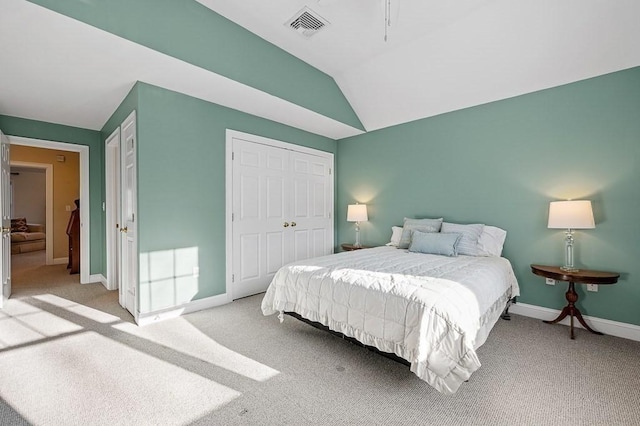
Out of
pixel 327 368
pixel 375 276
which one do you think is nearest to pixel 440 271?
pixel 375 276

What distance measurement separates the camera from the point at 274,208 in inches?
165

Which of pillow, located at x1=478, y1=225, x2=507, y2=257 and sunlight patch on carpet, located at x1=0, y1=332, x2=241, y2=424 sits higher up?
pillow, located at x1=478, y1=225, x2=507, y2=257

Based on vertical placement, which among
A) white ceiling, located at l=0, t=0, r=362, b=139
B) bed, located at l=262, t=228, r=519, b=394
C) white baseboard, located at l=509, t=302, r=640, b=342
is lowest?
white baseboard, located at l=509, t=302, r=640, b=342

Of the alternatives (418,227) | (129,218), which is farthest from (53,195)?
(418,227)

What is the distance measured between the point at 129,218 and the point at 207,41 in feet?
6.93

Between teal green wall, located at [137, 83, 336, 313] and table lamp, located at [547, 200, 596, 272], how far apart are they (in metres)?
3.56

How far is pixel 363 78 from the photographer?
3.83m

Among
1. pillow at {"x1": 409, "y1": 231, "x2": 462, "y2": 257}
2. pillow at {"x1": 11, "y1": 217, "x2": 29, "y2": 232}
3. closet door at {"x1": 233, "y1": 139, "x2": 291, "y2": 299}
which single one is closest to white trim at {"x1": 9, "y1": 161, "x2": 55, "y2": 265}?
pillow at {"x1": 11, "y1": 217, "x2": 29, "y2": 232}

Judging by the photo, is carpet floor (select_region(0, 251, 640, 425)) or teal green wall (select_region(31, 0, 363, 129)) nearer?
carpet floor (select_region(0, 251, 640, 425))

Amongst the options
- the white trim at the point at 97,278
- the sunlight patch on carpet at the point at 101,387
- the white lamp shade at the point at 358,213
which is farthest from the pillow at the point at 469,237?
the white trim at the point at 97,278

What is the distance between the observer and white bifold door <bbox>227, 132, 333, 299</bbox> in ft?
12.3

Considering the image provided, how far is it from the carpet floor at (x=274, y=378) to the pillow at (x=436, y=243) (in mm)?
869

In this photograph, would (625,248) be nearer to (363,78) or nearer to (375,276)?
(375,276)

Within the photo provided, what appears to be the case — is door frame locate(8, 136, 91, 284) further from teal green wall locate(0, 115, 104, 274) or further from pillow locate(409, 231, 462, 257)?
pillow locate(409, 231, 462, 257)
